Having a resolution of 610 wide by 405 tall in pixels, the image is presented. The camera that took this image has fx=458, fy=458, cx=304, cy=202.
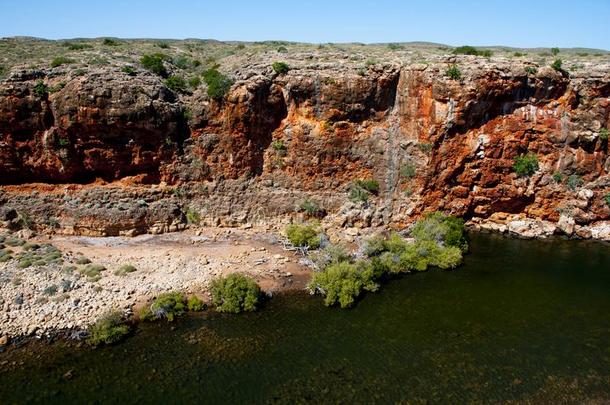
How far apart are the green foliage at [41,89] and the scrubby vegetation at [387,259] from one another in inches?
826

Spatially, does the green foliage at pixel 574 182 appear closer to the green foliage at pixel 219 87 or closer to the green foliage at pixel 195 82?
the green foliage at pixel 219 87

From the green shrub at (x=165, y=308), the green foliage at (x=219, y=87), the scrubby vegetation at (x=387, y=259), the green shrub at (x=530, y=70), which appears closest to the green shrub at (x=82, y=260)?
the green shrub at (x=165, y=308)

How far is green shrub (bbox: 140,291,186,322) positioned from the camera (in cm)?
2361

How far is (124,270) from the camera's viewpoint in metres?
26.9

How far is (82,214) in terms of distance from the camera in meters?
31.0

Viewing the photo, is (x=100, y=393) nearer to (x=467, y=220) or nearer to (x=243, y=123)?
(x=243, y=123)

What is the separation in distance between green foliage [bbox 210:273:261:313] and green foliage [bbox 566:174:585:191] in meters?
25.3

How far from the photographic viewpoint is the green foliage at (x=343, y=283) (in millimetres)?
25234

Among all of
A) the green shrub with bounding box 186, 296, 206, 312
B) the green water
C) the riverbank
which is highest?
the riverbank

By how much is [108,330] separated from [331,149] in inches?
792

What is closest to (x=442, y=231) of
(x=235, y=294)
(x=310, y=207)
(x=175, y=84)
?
(x=310, y=207)

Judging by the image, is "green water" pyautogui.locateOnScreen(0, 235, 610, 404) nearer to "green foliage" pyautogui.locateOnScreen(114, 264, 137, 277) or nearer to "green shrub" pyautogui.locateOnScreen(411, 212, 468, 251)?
"green shrub" pyautogui.locateOnScreen(411, 212, 468, 251)

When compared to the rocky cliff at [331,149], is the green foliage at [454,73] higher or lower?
higher

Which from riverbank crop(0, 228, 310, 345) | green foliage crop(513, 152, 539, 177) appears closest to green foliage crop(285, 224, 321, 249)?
riverbank crop(0, 228, 310, 345)
